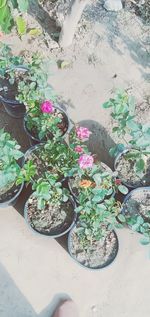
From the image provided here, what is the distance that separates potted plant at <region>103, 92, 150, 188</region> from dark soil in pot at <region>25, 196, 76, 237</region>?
354mm

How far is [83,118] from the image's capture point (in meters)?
2.84

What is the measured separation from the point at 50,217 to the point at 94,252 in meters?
0.30

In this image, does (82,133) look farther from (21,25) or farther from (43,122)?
(21,25)

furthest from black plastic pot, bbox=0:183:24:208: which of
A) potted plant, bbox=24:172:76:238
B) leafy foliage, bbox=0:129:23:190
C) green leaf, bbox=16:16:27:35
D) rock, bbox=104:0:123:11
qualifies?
rock, bbox=104:0:123:11

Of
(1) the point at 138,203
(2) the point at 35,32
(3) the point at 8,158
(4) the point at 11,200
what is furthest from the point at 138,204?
(2) the point at 35,32

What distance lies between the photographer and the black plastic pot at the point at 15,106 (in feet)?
8.59

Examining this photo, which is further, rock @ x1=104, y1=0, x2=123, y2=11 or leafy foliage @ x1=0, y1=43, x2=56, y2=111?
rock @ x1=104, y1=0, x2=123, y2=11

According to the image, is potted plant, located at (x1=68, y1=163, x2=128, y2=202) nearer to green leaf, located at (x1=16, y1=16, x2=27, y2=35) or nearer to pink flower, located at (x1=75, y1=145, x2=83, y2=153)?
pink flower, located at (x1=75, y1=145, x2=83, y2=153)

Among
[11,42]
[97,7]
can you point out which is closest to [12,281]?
[11,42]

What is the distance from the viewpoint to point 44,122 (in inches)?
91.6

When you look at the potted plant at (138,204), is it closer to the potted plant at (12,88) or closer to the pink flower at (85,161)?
the pink flower at (85,161)

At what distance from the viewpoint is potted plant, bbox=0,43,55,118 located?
2336 millimetres

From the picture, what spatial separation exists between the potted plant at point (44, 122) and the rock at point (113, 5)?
3.17 feet

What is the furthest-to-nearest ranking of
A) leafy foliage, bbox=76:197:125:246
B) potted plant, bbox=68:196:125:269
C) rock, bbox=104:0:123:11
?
rock, bbox=104:0:123:11 < potted plant, bbox=68:196:125:269 < leafy foliage, bbox=76:197:125:246
